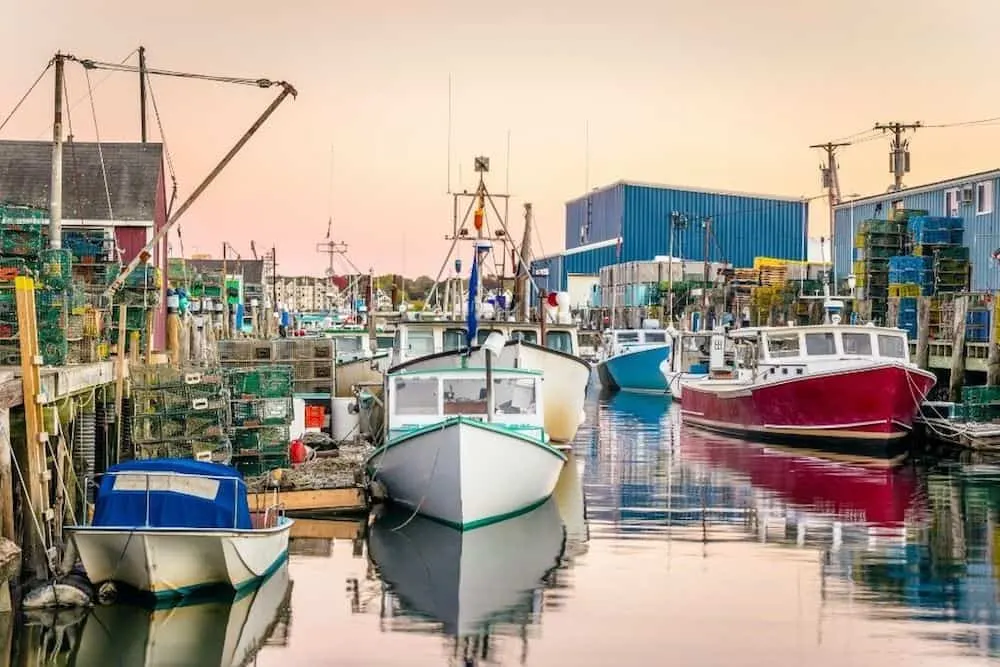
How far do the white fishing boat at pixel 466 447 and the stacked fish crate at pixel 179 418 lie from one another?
2.35m

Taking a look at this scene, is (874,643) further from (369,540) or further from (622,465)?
(622,465)

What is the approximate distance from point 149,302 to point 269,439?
7.00 m

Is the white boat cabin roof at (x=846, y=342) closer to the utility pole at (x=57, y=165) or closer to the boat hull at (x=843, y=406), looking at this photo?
the boat hull at (x=843, y=406)

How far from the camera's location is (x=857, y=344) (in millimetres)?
32562

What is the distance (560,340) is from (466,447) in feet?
42.1

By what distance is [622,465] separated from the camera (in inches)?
1156

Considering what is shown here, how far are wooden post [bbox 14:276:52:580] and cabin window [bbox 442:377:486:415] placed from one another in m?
7.04

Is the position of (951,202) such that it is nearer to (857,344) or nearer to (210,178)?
(857,344)

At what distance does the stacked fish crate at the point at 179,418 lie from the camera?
1941 centimetres

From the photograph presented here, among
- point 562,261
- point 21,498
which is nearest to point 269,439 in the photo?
point 21,498

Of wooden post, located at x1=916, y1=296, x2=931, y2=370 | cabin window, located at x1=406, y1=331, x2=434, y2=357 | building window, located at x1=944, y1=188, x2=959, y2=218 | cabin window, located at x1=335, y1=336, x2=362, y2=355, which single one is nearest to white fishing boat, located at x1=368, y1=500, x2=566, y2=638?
cabin window, located at x1=406, y1=331, x2=434, y2=357


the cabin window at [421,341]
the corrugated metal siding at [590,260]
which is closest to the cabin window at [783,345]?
the cabin window at [421,341]

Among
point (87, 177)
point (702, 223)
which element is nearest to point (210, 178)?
point (87, 177)

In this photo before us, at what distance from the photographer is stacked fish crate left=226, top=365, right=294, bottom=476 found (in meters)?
20.9
